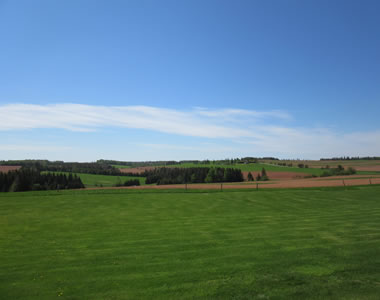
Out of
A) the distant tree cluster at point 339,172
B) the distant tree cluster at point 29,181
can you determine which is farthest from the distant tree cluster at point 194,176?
the distant tree cluster at point 29,181

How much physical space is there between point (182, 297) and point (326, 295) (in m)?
3.80

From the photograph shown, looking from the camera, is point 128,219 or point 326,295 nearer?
point 326,295

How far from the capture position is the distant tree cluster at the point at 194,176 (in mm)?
95375

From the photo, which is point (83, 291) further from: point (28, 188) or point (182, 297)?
point (28, 188)


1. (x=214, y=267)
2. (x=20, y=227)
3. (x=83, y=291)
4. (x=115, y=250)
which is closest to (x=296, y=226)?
(x=214, y=267)

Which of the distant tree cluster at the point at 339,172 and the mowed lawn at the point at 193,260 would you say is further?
the distant tree cluster at the point at 339,172

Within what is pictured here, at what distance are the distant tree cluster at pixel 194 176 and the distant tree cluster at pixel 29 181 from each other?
31641mm

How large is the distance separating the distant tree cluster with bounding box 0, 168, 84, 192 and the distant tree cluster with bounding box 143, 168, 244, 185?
31641mm

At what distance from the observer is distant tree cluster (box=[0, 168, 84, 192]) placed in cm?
7044

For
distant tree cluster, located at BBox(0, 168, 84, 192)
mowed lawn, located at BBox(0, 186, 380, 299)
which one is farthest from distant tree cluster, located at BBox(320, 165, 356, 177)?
distant tree cluster, located at BBox(0, 168, 84, 192)

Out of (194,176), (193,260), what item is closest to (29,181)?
(194,176)

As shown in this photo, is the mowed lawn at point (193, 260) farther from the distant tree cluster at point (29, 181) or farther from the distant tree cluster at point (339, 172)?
the distant tree cluster at point (339, 172)

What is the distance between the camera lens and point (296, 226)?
14883 millimetres

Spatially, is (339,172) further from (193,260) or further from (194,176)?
(193,260)
